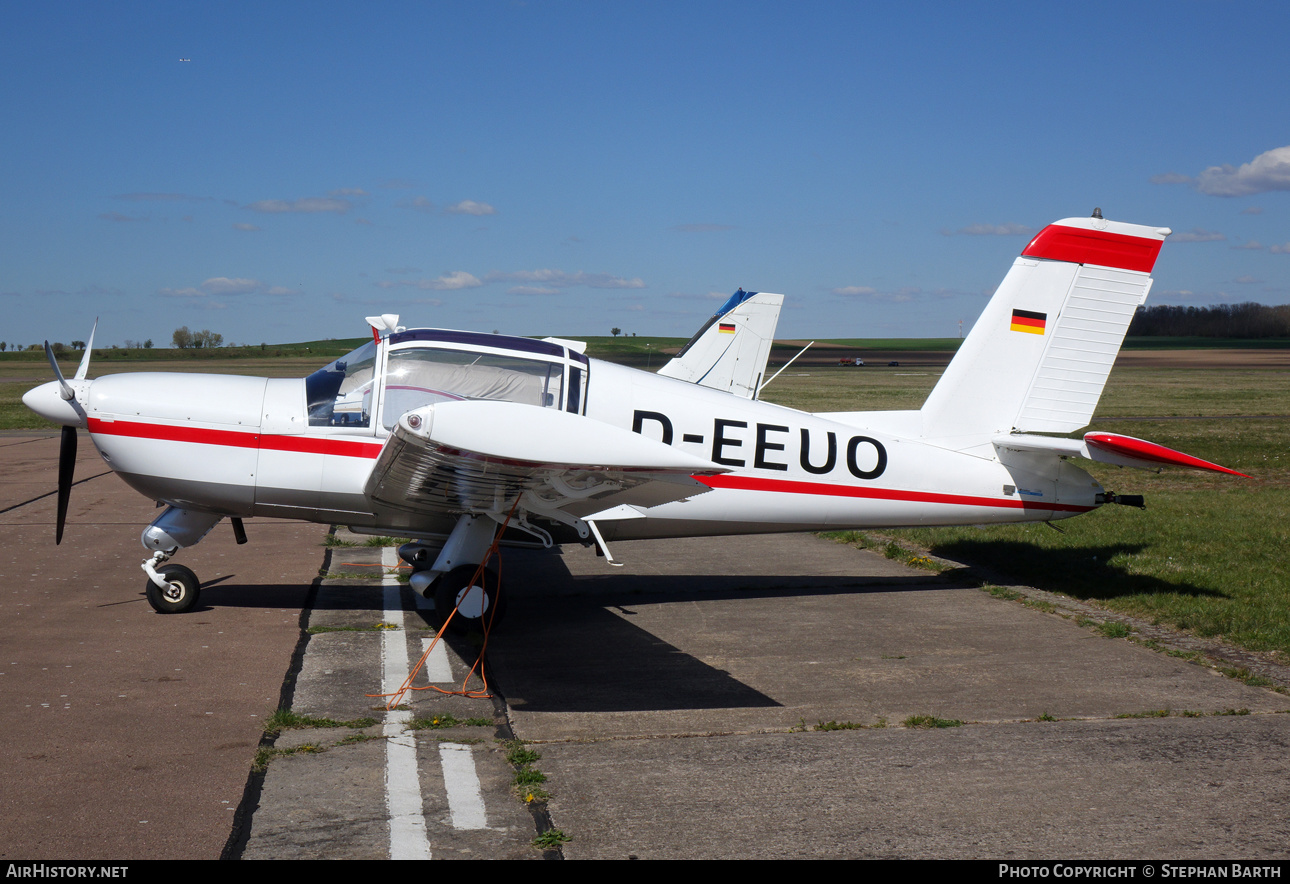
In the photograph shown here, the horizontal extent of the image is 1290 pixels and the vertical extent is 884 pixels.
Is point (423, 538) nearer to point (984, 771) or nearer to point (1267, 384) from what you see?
point (984, 771)

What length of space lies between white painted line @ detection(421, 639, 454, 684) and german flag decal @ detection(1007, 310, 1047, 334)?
5.44 m

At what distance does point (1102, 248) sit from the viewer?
26.3 feet

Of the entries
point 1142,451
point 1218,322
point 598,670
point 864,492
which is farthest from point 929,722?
point 1218,322

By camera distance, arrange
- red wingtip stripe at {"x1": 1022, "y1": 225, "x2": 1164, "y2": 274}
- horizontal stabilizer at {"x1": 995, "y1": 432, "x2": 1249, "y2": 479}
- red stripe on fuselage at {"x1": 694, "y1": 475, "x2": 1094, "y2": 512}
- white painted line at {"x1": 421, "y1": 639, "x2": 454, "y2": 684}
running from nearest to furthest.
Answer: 1. white painted line at {"x1": 421, "y1": 639, "x2": 454, "y2": 684}
2. horizontal stabilizer at {"x1": 995, "y1": 432, "x2": 1249, "y2": 479}
3. red stripe on fuselage at {"x1": 694, "y1": 475, "x2": 1094, "y2": 512}
4. red wingtip stripe at {"x1": 1022, "y1": 225, "x2": 1164, "y2": 274}

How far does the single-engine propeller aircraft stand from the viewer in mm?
6855

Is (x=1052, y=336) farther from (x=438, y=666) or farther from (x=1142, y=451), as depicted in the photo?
(x=438, y=666)

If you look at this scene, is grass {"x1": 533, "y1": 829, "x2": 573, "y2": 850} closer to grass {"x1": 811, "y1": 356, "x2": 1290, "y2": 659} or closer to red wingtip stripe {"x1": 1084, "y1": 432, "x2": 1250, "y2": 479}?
grass {"x1": 811, "y1": 356, "x2": 1290, "y2": 659}

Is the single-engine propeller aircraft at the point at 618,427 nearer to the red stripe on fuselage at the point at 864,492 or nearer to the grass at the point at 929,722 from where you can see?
the red stripe on fuselage at the point at 864,492

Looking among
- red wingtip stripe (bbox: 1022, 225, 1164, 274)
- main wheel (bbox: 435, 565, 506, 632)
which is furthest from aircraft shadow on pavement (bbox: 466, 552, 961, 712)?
red wingtip stripe (bbox: 1022, 225, 1164, 274)

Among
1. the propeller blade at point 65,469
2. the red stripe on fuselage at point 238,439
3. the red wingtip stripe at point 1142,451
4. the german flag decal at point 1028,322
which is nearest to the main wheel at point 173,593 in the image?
the propeller blade at point 65,469

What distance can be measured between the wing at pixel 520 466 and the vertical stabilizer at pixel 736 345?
8.72 m

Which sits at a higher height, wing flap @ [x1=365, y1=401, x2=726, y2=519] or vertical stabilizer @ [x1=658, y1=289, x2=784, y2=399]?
vertical stabilizer @ [x1=658, y1=289, x2=784, y2=399]

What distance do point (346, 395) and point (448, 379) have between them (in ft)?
2.54

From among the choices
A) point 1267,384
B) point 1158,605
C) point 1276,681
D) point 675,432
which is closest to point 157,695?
point 675,432
